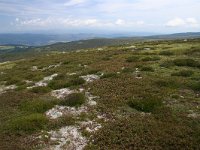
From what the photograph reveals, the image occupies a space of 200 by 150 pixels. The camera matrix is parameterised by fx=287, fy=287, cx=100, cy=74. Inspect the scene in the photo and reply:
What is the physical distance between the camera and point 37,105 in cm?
1975

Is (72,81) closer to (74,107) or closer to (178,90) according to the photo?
(74,107)

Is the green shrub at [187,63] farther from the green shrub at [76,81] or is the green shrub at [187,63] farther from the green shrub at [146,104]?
the green shrub at [146,104]

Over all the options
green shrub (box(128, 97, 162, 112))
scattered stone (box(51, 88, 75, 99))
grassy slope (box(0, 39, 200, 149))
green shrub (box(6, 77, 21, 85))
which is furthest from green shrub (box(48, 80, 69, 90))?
green shrub (box(128, 97, 162, 112))

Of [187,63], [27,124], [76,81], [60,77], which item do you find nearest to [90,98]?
[76,81]

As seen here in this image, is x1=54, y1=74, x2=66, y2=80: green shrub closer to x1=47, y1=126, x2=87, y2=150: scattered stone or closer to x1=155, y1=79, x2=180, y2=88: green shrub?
x1=155, y1=79, x2=180, y2=88: green shrub

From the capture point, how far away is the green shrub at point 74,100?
19.6 metres

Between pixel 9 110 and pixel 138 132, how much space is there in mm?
9458

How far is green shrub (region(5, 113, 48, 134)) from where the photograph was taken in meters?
16.2

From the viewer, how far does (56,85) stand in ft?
81.4

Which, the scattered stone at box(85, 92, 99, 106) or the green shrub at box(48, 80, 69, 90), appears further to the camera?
the green shrub at box(48, 80, 69, 90)

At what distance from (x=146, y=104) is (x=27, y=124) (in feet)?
24.4

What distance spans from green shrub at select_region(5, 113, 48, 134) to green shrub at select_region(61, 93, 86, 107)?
2.64 metres

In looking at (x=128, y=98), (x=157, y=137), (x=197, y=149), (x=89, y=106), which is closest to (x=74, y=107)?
(x=89, y=106)

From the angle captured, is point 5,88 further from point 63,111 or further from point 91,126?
point 91,126
